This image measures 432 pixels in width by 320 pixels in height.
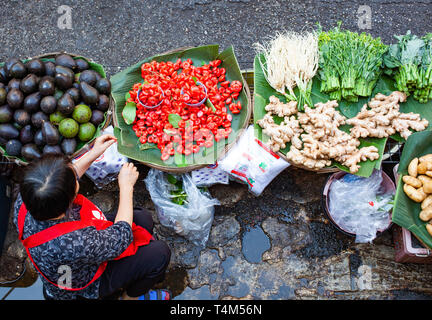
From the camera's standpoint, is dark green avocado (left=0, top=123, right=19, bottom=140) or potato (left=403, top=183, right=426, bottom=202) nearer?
potato (left=403, top=183, right=426, bottom=202)

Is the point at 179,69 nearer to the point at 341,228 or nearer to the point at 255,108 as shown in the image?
the point at 255,108

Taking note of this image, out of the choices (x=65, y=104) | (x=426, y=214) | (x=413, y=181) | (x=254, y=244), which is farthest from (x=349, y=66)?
(x=65, y=104)

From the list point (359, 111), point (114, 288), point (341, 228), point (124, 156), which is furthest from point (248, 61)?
point (114, 288)

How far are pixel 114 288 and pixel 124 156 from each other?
1.10 metres

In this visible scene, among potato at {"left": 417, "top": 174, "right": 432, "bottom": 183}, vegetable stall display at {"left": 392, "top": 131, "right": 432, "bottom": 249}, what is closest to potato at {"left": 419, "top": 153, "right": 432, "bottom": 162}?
vegetable stall display at {"left": 392, "top": 131, "right": 432, "bottom": 249}

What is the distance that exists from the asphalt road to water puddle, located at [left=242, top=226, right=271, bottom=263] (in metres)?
1.73

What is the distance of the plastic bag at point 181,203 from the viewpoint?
2795mm

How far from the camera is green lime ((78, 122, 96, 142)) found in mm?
2645

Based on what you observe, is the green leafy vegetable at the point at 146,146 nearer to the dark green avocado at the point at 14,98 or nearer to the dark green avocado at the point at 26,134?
the dark green avocado at the point at 26,134

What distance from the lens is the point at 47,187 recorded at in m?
1.63

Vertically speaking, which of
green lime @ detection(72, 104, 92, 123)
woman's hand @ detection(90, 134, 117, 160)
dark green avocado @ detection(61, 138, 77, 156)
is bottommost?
dark green avocado @ detection(61, 138, 77, 156)

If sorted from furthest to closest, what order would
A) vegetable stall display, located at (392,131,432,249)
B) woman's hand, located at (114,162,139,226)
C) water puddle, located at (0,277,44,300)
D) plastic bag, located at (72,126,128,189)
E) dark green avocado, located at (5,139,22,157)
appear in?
water puddle, located at (0,277,44,300)
plastic bag, located at (72,126,128,189)
dark green avocado, located at (5,139,22,157)
vegetable stall display, located at (392,131,432,249)
woman's hand, located at (114,162,139,226)

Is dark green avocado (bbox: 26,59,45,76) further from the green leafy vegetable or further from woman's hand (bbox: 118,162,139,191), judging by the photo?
woman's hand (bbox: 118,162,139,191)

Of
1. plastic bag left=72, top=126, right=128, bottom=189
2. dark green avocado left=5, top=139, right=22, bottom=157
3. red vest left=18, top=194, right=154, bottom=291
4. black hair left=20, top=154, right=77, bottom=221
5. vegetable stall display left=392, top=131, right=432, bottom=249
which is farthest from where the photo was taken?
plastic bag left=72, top=126, right=128, bottom=189
